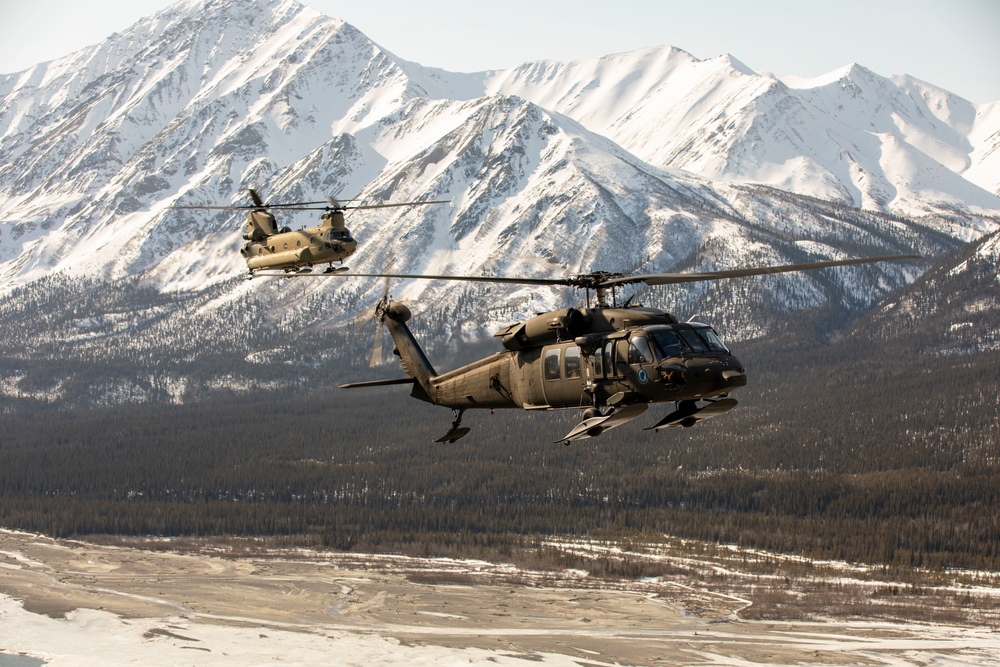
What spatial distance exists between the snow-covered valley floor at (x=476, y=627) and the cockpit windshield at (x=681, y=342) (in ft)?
314

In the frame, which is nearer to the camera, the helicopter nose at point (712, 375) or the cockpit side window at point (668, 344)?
the helicopter nose at point (712, 375)

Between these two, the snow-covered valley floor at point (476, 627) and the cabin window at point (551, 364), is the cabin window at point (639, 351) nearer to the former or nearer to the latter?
the cabin window at point (551, 364)

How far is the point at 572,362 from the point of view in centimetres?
6912

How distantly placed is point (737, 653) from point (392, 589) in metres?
57.4

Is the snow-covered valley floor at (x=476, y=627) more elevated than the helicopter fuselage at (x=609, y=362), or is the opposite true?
the helicopter fuselage at (x=609, y=362)

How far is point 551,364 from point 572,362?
1.43 meters

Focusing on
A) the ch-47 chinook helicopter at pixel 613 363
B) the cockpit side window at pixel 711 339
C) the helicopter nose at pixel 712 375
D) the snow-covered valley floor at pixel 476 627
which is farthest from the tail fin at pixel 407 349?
the snow-covered valley floor at pixel 476 627

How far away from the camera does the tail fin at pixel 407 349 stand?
82.2 metres

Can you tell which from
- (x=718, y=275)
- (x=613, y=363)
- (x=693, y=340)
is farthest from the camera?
(x=613, y=363)

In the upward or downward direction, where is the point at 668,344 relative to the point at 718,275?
downward

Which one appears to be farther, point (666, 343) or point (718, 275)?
point (666, 343)

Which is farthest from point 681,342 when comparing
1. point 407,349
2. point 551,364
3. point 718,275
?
point 407,349

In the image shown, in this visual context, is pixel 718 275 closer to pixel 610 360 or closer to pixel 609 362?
pixel 610 360

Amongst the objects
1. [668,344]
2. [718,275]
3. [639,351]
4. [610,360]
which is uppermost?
[718,275]
